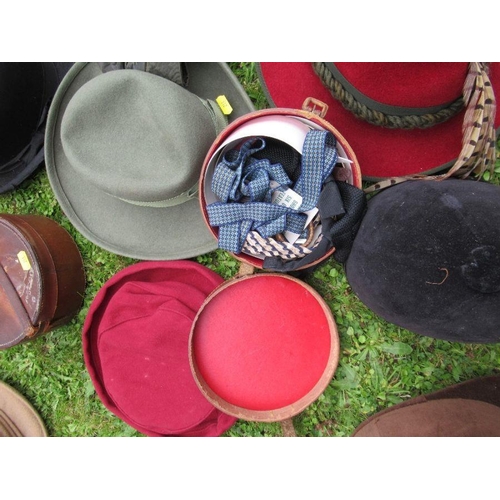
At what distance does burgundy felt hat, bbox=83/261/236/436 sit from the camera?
4.89 ft

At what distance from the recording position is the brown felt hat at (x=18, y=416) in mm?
1671

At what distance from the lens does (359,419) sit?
161cm

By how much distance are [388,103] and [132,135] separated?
0.59 m

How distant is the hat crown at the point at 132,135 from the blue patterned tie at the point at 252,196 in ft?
0.33

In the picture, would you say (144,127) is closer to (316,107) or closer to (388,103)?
(316,107)

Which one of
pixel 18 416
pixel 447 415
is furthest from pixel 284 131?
pixel 18 416

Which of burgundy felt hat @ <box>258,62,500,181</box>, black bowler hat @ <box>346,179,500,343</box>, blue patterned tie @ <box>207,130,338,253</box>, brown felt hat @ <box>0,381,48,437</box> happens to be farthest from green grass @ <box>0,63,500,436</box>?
black bowler hat @ <box>346,179,500,343</box>

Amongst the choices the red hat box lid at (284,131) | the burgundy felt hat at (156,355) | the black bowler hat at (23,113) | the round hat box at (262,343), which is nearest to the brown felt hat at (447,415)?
the round hat box at (262,343)

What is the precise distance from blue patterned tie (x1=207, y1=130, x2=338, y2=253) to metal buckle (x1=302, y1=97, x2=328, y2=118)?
11 cm

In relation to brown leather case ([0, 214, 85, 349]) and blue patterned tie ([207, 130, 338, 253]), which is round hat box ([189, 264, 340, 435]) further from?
brown leather case ([0, 214, 85, 349])

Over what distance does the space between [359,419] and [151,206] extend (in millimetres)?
966

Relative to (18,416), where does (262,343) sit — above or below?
above

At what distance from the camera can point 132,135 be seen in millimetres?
1147

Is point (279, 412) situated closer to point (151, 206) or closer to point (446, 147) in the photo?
point (151, 206)
